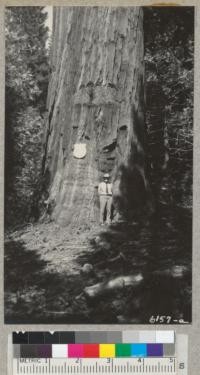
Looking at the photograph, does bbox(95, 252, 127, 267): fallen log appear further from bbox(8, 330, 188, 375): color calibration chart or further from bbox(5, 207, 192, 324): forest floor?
bbox(8, 330, 188, 375): color calibration chart

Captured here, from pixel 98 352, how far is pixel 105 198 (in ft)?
1.63

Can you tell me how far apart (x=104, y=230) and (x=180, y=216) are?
0.25 m

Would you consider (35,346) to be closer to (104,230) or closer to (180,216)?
(104,230)

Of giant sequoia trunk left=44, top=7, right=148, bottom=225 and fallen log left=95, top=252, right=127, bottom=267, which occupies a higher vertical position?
giant sequoia trunk left=44, top=7, right=148, bottom=225

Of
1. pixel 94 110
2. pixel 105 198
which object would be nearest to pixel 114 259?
pixel 105 198

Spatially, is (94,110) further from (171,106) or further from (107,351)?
(107,351)

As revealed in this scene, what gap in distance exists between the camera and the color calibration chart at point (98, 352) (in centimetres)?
168

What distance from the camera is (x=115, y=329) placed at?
1673 mm

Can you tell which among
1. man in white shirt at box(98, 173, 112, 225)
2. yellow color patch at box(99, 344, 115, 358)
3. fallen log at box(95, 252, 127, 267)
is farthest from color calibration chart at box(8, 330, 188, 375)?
man in white shirt at box(98, 173, 112, 225)

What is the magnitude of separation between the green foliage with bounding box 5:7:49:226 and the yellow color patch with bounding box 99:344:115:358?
18.9 inches

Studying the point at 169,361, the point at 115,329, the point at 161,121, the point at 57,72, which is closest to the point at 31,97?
the point at 57,72

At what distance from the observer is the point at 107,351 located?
168 centimetres

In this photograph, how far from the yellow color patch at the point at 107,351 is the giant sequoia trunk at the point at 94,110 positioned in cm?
41

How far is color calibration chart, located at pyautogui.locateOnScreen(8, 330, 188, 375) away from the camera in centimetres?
168
